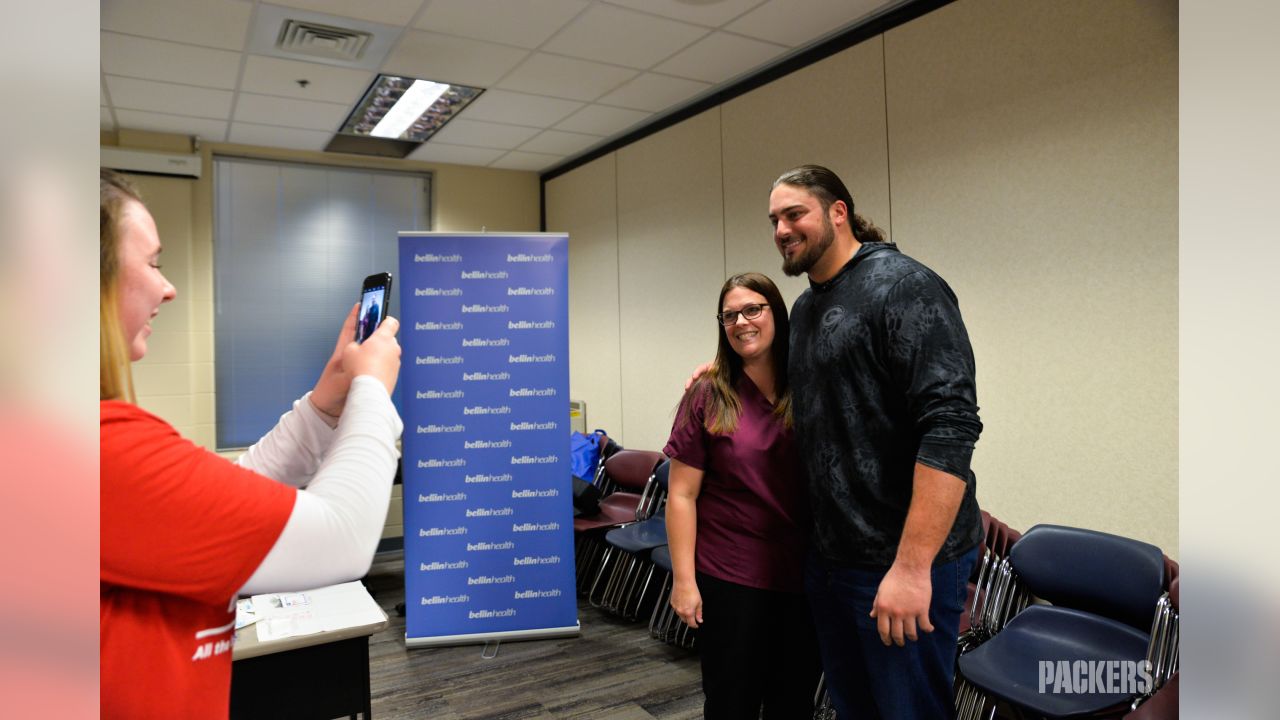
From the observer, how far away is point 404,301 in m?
3.76

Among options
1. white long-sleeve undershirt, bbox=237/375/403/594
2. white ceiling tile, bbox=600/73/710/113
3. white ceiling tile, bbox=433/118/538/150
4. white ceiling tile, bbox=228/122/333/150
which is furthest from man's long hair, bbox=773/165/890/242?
white ceiling tile, bbox=228/122/333/150

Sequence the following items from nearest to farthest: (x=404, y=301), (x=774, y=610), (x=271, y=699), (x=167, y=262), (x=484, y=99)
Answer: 1. (x=774, y=610)
2. (x=271, y=699)
3. (x=404, y=301)
4. (x=484, y=99)
5. (x=167, y=262)

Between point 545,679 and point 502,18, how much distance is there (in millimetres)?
2963

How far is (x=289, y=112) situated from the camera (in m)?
4.80

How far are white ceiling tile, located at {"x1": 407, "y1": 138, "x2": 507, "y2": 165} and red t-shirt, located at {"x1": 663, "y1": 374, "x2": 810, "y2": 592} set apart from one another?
425 cm

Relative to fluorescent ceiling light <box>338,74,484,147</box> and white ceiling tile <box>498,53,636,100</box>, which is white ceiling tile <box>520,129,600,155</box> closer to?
fluorescent ceiling light <box>338,74,484,147</box>

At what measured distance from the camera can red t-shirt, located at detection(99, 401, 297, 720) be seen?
65cm

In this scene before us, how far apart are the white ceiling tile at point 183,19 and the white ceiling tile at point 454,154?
1979mm

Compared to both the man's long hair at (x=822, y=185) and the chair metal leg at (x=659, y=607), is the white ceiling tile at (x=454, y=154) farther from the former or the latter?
the man's long hair at (x=822, y=185)

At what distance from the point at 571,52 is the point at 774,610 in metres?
2.97

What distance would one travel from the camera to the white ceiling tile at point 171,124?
187 inches
